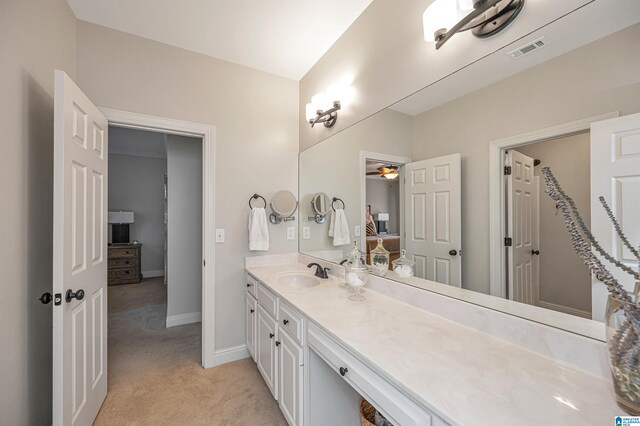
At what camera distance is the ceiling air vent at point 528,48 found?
0.95 metres

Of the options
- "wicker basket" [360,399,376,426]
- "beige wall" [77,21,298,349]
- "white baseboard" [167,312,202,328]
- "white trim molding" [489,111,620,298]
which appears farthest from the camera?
"white baseboard" [167,312,202,328]

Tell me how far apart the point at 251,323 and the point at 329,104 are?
1.88m

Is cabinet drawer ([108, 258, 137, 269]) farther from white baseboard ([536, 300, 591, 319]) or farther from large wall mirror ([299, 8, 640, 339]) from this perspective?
white baseboard ([536, 300, 591, 319])

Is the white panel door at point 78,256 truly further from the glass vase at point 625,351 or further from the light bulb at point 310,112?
the glass vase at point 625,351

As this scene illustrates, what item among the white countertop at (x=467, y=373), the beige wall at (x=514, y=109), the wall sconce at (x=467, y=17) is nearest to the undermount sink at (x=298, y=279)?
the white countertop at (x=467, y=373)

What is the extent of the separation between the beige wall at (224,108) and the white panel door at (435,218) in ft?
4.40

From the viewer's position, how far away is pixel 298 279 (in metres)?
2.14

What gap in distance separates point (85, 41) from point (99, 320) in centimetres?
192

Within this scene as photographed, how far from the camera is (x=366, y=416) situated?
4.50 ft

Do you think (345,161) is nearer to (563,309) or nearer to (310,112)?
(310,112)

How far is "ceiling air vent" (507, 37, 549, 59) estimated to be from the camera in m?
0.95

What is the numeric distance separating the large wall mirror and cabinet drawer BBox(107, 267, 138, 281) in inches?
206

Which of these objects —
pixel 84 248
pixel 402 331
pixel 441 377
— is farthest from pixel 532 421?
pixel 84 248

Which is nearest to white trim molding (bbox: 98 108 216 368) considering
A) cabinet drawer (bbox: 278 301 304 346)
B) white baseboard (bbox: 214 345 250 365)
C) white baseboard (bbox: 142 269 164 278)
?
white baseboard (bbox: 214 345 250 365)
